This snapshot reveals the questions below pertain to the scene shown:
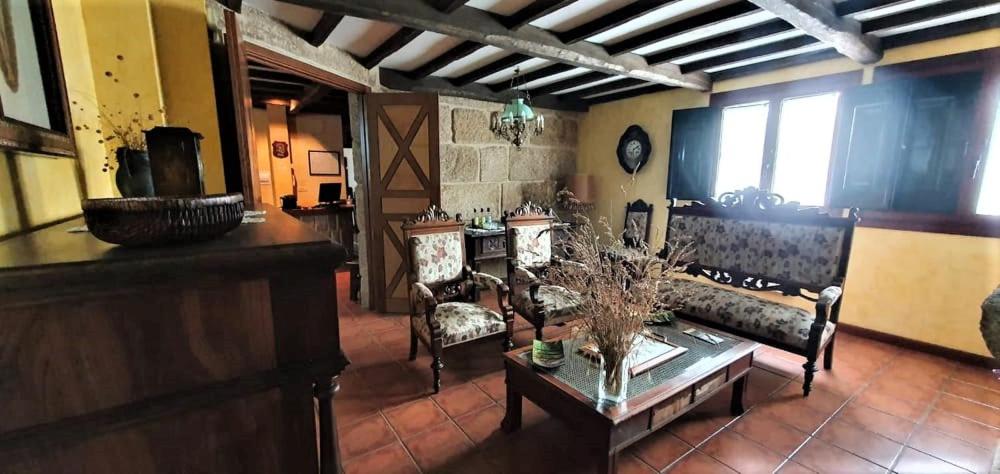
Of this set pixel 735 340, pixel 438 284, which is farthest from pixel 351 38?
pixel 735 340

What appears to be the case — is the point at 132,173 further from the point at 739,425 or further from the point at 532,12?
the point at 739,425

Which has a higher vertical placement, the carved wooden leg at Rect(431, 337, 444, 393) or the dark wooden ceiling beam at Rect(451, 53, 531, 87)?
the dark wooden ceiling beam at Rect(451, 53, 531, 87)

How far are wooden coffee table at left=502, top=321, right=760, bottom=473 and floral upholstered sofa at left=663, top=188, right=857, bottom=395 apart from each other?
40 centimetres

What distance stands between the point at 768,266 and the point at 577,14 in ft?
7.53

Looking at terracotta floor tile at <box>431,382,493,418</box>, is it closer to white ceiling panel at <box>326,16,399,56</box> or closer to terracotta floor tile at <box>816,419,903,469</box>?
terracotta floor tile at <box>816,419,903,469</box>

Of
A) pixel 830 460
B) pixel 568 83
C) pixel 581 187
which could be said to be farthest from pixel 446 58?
pixel 830 460

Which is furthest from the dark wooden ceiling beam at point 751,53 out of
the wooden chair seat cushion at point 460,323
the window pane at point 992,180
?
the wooden chair seat cushion at point 460,323

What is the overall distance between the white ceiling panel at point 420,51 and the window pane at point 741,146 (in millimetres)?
2812

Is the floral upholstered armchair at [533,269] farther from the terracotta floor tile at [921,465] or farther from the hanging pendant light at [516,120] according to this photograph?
the terracotta floor tile at [921,465]

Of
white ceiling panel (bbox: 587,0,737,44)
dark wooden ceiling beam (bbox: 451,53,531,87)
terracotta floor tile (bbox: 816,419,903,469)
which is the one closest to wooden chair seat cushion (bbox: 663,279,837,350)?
terracotta floor tile (bbox: 816,419,903,469)

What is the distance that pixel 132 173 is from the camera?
117cm

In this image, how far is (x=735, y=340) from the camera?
7.04 feet

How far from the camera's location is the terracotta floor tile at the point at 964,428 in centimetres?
191

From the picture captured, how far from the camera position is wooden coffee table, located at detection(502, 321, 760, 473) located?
1.51m
